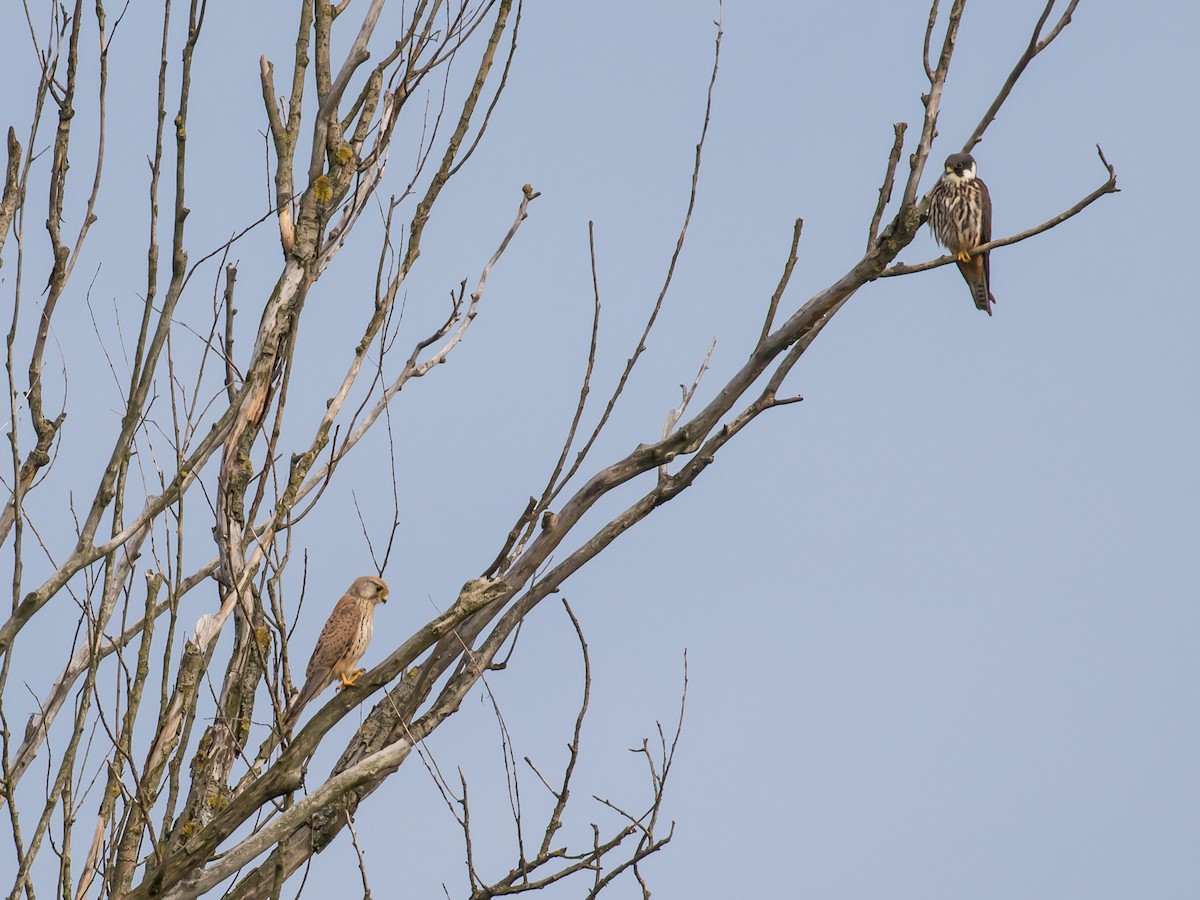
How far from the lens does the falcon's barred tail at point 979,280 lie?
7.75 m

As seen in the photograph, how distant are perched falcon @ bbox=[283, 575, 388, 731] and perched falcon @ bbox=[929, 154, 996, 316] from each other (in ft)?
13.2

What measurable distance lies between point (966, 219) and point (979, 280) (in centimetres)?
39

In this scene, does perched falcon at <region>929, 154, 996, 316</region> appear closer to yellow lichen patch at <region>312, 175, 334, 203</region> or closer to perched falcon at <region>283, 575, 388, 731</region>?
perched falcon at <region>283, 575, 388, 731</region>

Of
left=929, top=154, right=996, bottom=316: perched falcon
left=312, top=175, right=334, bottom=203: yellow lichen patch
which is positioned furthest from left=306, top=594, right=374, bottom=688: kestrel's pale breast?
left=929, top=154, right=996, bottom=316: perched falcon

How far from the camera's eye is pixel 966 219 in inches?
303

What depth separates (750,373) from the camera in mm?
3256

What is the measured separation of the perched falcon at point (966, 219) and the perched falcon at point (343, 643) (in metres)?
4.01

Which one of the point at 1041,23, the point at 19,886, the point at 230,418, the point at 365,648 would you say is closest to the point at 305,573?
the point at 230,418

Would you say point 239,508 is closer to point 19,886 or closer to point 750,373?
point 19,886

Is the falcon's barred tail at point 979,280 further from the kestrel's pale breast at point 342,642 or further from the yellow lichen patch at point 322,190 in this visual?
the yellow lichen patch at point 322,190

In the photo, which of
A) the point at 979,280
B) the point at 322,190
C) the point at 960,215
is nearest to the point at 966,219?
the point at 960,215

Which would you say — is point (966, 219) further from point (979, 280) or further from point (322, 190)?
point (322, 190)

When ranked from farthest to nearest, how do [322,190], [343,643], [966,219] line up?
[966,219]
[343,643]
[322,190]

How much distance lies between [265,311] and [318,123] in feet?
1.94
